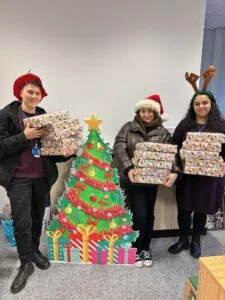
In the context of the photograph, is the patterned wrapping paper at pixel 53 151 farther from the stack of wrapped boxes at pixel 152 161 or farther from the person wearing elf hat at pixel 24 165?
the stack of wrapped boxes at pixel 152 161

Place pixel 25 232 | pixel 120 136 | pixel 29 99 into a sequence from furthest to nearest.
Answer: pixel 120 136, pixel 25 232, pixel 29 99

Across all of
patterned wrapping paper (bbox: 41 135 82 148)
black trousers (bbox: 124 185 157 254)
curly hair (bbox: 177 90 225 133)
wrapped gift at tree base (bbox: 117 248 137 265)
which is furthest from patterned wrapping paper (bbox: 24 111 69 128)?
wrapped gift at tree base (bbox: 117 248 137 265)

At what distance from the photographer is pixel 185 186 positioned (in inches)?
85.2

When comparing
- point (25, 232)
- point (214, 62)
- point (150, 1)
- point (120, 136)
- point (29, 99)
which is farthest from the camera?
point (214, 62)

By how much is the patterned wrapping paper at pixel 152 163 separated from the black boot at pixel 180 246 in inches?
33.8

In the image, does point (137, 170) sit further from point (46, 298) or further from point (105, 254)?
point (46, 298)

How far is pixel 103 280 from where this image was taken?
2012 millimetres

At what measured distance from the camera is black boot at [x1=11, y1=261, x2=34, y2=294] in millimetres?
1874

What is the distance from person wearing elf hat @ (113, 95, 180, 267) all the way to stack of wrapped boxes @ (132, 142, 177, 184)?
6cm

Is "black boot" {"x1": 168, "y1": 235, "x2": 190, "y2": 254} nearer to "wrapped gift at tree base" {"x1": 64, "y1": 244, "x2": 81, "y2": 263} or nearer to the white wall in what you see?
"wrapped gift at tree base" {"x1": 64, "y1": 244, "x2": 81, "y2": 263}

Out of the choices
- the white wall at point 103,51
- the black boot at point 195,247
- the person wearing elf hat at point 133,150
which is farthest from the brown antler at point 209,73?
the black boot at point 195,247

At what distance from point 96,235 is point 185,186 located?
0.81 meters

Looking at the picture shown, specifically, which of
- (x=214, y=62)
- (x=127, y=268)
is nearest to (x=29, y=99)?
(x=127, y=268)

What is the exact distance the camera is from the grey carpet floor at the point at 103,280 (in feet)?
6.12
